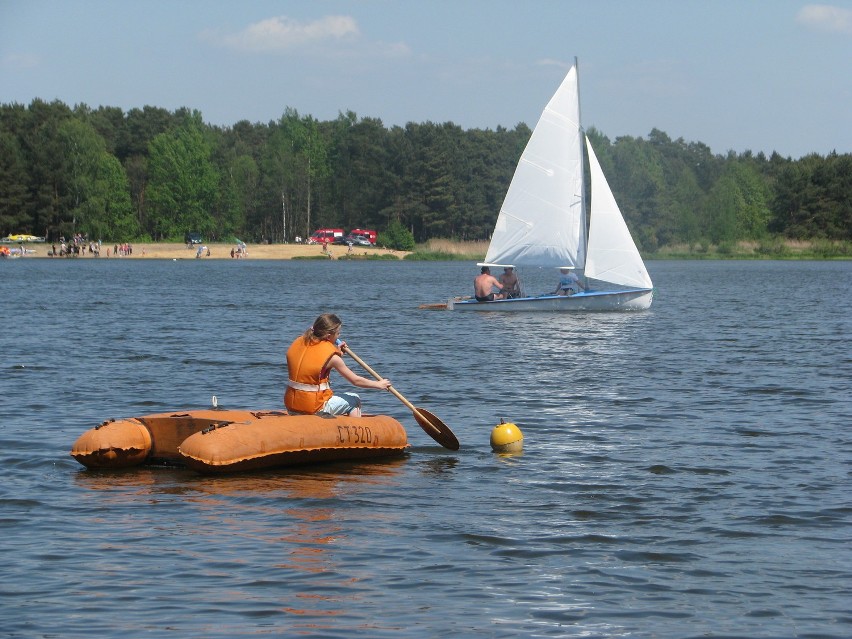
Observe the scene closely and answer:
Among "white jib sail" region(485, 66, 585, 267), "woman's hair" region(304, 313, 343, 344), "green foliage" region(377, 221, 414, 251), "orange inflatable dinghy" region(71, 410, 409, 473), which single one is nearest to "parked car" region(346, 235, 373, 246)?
"green foliage" region(377, 221, 414, 251)

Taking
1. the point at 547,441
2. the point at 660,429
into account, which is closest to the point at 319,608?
the point at 547,441

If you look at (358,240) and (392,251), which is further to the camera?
(358,240)

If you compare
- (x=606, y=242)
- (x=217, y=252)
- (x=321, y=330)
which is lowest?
(x=321, y=330)

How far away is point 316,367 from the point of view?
14.9 m

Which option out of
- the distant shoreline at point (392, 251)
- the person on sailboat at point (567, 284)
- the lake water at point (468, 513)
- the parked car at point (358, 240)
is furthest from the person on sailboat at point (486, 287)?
the parked car at point (358, 240)

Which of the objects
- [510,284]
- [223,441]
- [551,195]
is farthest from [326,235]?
[223,441]

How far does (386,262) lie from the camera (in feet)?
391

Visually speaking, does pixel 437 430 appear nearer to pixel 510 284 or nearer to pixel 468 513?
pixel 468 513

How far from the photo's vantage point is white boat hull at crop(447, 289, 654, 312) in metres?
39.2

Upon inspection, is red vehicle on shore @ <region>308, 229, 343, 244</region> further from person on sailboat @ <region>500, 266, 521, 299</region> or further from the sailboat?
person on sailboat @ <region>500, 266, 521, 299</region>

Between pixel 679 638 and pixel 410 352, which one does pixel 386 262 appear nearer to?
pixel 410 352

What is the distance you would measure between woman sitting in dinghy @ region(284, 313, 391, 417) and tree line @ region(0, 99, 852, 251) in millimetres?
107858

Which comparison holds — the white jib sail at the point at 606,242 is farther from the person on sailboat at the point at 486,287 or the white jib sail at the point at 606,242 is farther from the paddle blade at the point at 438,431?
the paddle blade at the point at 438,431

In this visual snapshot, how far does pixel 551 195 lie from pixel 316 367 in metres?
27.8
